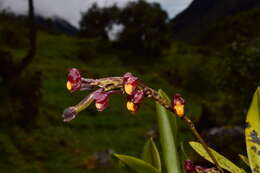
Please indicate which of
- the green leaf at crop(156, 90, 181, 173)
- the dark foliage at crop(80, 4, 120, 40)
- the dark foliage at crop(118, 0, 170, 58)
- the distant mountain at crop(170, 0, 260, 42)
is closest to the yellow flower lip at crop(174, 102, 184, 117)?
the green leaf at crop(156, 90, 181, 173)

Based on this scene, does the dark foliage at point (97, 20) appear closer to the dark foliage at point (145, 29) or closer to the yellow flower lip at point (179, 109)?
the dark foliage at point (145, 29)

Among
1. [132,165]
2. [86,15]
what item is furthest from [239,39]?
[86,15]

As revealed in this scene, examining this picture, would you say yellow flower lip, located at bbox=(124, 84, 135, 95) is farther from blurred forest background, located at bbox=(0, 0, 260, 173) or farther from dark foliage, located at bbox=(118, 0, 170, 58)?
dark foliage, located at bbox=(118, 0, 170, 58)

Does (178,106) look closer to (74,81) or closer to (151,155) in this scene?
(74,81)

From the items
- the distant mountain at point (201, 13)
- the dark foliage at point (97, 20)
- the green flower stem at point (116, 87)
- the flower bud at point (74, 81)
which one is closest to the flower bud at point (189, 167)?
the green flower stem at point (116, 87)

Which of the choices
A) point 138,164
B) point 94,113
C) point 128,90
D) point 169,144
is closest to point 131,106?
point 128,90

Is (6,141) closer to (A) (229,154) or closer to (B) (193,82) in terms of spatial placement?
(A) (229,154)
